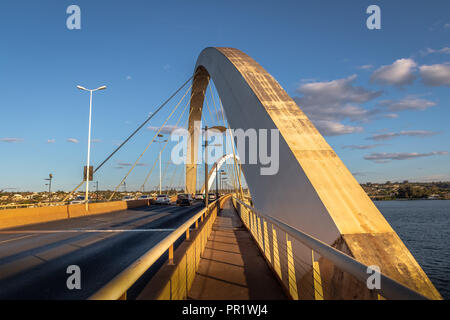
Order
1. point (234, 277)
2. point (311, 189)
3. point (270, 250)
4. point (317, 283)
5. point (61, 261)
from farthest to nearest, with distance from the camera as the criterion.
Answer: point (61, 261)
point (270, 250)
point (234, 277)
point (311, 189)
point (317, 283)

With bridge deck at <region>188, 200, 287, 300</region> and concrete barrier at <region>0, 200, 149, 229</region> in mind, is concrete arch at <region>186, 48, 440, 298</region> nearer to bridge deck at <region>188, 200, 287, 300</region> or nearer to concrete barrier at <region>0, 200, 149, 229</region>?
bridge deck at <region>188, 200, 287, 300</region>

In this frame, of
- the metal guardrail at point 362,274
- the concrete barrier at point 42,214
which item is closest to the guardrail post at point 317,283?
the metal guardrail at point 362,274

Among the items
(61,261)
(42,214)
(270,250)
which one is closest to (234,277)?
(270,250)

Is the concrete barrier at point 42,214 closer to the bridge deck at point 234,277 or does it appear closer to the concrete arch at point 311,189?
the concrete arch at point 311,189

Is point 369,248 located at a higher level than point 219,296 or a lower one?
higher

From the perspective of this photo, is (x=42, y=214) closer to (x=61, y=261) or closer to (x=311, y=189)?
(x=61, y=261)

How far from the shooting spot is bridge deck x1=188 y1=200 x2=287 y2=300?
4305 millimetres

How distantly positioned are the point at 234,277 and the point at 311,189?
81.0 inches

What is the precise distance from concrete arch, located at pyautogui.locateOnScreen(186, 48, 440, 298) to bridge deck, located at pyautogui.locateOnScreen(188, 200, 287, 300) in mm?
1092

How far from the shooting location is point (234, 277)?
5242 millimetres

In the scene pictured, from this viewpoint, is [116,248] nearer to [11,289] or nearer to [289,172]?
[11,289]

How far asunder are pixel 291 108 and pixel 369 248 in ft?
14.9

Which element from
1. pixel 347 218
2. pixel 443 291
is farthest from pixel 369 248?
pixel 443 291

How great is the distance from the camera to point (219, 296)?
425 centimetres
